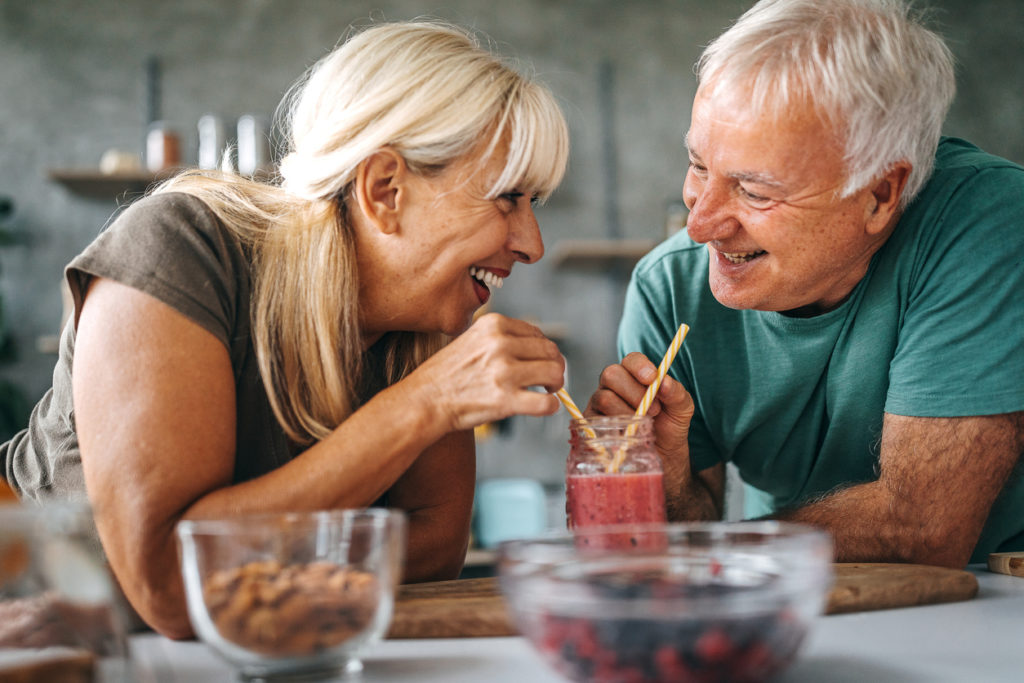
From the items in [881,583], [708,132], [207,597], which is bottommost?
[881,583]

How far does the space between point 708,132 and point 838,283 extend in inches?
14.4

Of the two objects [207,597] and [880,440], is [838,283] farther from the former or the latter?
[207,597]

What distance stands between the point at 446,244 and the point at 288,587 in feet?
2.50

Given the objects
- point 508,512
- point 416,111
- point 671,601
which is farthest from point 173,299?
point 508,512

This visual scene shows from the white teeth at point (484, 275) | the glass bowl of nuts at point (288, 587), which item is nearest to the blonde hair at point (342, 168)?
the white teeth at point (484, 275)

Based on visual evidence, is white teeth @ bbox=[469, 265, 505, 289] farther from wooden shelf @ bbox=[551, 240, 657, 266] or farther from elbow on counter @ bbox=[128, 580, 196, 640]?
wooden shelf @ bbox=[551, 240, 657, 266]

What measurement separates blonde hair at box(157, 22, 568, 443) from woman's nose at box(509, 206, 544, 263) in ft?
0.16

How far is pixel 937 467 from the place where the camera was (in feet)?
4.70

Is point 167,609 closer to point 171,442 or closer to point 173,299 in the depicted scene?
point 171,442

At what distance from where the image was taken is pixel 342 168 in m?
1.35

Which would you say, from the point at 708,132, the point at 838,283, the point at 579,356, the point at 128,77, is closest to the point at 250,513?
the point at 708,132

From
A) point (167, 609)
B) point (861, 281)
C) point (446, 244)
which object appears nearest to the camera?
point (167, 609)

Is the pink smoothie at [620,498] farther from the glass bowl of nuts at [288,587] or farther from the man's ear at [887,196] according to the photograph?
the man's ear at [887,196]

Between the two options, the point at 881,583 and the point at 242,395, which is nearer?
the point at 881,583
